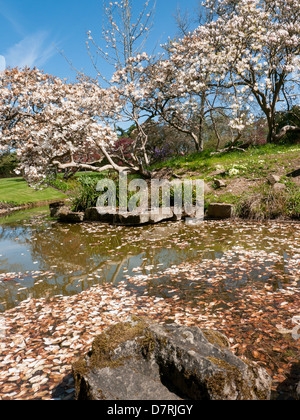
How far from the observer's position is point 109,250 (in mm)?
6930

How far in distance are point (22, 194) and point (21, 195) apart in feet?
0.98

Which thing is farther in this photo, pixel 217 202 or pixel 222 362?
pixel 217 202

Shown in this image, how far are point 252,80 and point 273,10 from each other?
123 inches

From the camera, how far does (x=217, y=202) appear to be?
391 inches

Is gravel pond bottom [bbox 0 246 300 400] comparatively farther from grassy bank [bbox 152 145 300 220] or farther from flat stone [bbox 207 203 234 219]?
flat stone [bbox 207 203 234 219]

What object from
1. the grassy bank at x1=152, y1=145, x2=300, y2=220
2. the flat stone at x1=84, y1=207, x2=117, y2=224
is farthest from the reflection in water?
the grassy bank at x1=152, y1=145, x2=300, y2=220

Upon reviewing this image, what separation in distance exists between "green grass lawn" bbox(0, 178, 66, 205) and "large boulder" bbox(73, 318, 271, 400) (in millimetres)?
16571

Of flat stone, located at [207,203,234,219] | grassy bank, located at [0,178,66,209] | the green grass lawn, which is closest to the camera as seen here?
flat stone, located at [207,203,234,219]

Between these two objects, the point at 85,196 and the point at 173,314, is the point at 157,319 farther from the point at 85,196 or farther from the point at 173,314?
the point at 85,196

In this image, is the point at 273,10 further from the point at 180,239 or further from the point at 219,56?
the point at 180,239

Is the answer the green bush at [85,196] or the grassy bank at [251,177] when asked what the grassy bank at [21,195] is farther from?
the grassy bank at [251,177]

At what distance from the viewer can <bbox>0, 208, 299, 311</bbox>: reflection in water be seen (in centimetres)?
513

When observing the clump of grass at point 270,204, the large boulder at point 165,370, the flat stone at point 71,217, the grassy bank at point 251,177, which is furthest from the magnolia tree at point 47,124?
the large boulder at point 165,370
